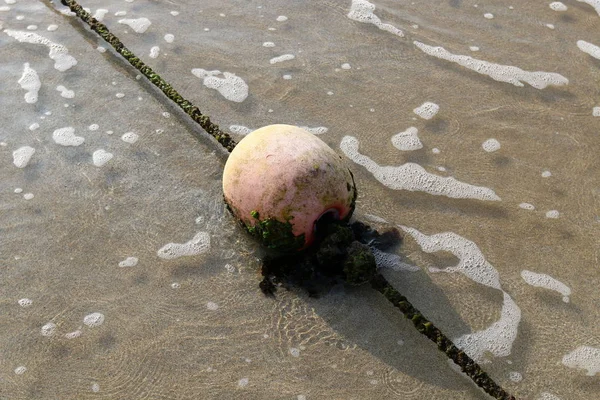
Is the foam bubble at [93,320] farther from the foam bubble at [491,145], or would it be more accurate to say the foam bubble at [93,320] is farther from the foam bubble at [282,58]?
the foam bubble at [491,145]

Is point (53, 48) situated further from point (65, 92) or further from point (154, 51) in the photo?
point (154, 51)

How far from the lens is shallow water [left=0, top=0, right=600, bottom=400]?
4207mm

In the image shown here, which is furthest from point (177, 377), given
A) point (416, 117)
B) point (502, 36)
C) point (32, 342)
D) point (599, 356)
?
point (502, 36)

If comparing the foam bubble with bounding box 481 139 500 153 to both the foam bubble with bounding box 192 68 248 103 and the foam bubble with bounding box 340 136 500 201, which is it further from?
the foam bubble with bounding box 192 68 248 103

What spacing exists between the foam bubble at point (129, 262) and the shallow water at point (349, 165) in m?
0.02

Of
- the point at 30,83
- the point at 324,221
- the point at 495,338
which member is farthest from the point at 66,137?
the point at 495,338

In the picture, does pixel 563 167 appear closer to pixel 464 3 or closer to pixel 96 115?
pixel 464 3

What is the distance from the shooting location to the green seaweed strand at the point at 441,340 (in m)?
3.96

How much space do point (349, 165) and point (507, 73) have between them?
87.0 inches

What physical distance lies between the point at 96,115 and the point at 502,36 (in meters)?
4.37

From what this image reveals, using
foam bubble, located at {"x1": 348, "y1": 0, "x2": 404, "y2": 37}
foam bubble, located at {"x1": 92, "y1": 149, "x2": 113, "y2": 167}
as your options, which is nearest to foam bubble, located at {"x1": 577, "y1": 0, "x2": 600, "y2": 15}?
foam bubble, located at {"x1": 348, "y1": 0, "x2": 404, "y2": 37}

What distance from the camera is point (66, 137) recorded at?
5.82m

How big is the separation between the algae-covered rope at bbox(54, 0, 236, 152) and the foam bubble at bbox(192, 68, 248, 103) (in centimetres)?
40

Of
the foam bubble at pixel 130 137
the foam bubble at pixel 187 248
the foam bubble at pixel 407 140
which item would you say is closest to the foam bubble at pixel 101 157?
the foam bubble at pixel 130 137
